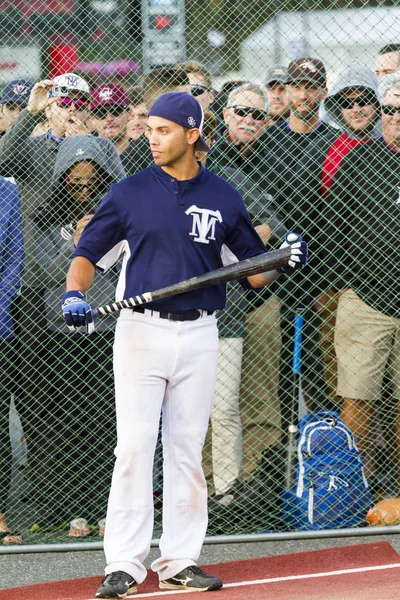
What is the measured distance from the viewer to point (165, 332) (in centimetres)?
411

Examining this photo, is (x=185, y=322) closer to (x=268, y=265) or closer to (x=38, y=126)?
(x=268, y=265)

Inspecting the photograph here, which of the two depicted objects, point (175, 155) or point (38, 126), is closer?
point (175, 155)

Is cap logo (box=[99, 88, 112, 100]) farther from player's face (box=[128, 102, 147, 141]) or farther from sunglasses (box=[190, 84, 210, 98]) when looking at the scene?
sunglasses (box=[190, 84, 210, 98])

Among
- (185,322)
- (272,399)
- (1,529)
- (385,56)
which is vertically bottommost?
(1,529)

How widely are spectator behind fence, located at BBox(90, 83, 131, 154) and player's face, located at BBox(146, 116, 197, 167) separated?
1.49 meters

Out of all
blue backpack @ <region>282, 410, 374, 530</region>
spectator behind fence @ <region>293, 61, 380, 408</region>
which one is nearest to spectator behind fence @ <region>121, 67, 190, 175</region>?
spectator behind fence @ <region>293, 61, 380, 408</region>

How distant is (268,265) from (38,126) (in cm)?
202

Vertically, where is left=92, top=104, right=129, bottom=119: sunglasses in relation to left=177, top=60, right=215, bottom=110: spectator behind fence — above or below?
below

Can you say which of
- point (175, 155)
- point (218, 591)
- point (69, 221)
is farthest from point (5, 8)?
point (218, 591)

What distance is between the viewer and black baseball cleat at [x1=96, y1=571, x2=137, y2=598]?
4.05 m

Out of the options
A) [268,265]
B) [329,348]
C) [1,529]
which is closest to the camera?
[268,265]

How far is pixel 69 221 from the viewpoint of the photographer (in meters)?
5.41

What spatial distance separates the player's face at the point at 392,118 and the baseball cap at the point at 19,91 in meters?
1.90

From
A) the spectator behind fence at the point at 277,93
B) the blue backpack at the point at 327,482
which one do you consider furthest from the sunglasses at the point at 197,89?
the blue backpack at the point at 327,482
